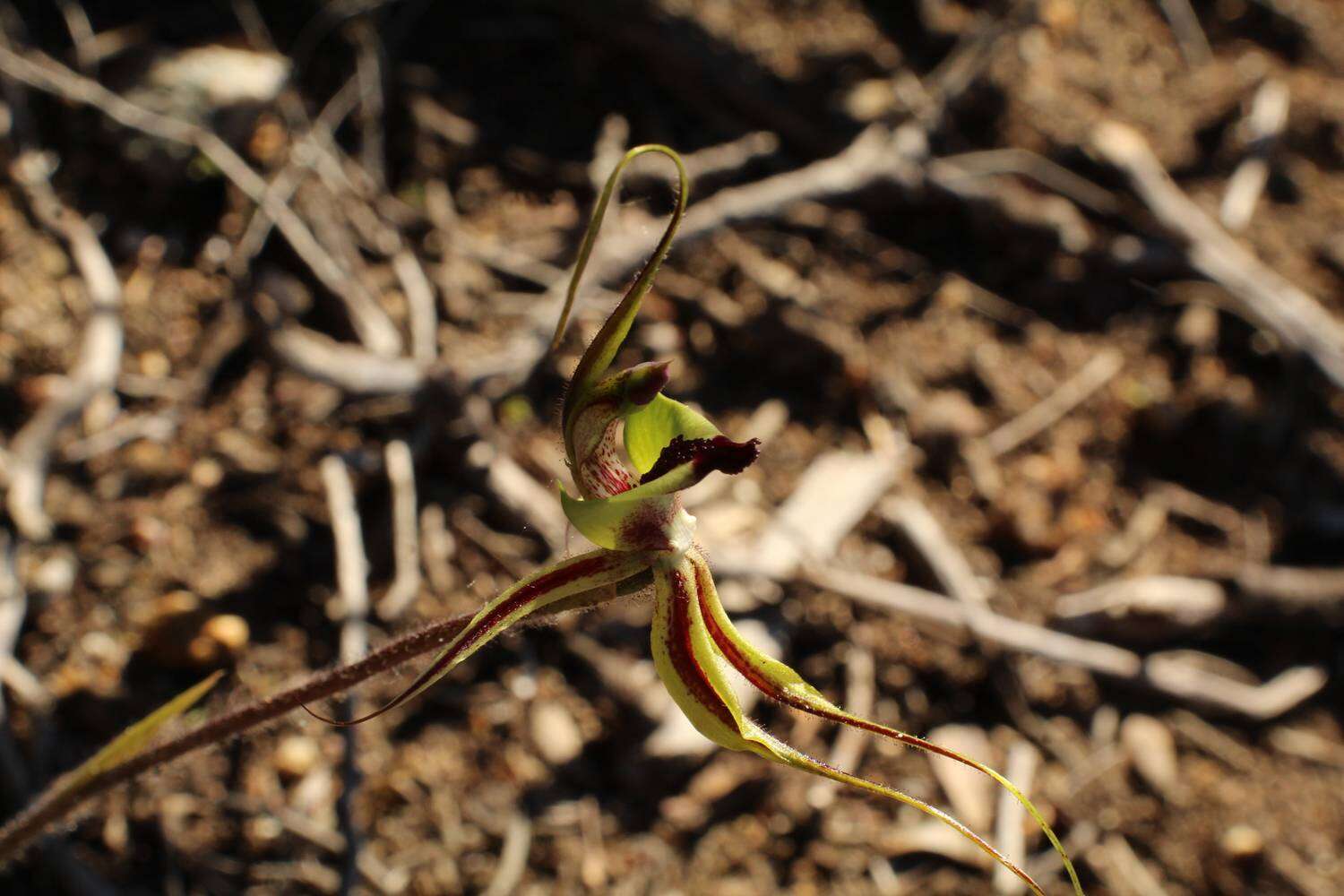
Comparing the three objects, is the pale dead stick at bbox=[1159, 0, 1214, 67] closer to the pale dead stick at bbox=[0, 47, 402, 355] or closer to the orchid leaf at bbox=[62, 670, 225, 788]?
the pale dead stick at bbox=[0, 47, 402, 355]

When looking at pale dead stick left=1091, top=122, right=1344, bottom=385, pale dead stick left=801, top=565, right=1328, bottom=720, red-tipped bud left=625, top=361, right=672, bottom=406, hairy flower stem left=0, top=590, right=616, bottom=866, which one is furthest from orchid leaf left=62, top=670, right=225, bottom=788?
pale dead stick left=1091, top=122, right=1344, bottom=385

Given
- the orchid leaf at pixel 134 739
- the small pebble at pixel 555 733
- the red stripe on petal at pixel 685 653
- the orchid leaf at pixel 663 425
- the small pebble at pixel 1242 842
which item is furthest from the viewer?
the small pebble at pixel 1242 842

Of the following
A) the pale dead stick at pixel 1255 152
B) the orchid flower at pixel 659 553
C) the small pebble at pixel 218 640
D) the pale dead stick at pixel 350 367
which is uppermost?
the pale dead stick at pixel 1255 152

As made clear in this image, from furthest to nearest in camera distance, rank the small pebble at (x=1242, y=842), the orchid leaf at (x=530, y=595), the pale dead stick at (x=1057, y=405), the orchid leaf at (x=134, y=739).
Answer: the pale dead stick at (x=1057, y=405) < the small pebble at (x=1242, y=842) < the orchid leaf at (x=134, y=739) < the orchid leaf at (x=530, y=595)

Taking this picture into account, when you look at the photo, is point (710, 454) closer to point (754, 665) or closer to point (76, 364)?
point (754, 665)

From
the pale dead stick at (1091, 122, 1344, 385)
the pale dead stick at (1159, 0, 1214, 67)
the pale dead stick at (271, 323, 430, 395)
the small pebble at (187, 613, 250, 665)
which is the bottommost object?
the small pebble at (187, 613, 250, 665)

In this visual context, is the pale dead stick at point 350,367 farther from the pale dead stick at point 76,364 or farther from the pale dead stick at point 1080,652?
the pale dead stick at point 1080,652

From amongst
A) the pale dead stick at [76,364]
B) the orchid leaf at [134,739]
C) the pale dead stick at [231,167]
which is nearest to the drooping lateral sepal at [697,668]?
the orchid leaf at [134,739]

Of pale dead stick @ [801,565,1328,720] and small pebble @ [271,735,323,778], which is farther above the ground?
pale dead stick @ [801,565,1328,720]
